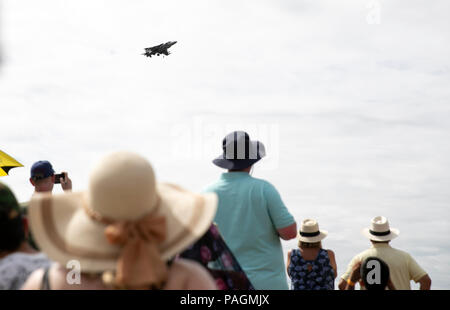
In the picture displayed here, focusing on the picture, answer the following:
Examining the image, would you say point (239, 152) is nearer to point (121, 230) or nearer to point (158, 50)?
point (121, 230)

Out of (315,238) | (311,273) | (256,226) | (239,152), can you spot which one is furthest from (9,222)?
(315,238)

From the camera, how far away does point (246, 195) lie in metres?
4.94

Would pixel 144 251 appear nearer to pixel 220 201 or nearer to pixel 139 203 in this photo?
pixel 139 203

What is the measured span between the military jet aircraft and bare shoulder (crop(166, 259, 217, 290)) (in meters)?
7.09

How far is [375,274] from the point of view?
6.43m

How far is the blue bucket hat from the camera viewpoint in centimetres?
517

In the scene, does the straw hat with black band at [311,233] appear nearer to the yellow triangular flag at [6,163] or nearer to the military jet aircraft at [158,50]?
the military jet aircraft at [158,50]

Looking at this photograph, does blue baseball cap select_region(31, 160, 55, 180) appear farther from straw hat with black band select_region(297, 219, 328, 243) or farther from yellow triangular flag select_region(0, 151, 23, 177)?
yellow triangular flag select_region(0, 151, 23, 177)

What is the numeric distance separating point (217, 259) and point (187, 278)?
3.13ft

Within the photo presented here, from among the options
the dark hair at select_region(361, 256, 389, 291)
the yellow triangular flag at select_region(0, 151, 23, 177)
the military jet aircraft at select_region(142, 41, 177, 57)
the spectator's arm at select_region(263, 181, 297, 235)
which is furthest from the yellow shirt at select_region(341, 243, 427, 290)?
the yellow triangular flag at select_region(0, 151, 23, 177)

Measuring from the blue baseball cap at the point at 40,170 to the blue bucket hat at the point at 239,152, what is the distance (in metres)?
2.35
